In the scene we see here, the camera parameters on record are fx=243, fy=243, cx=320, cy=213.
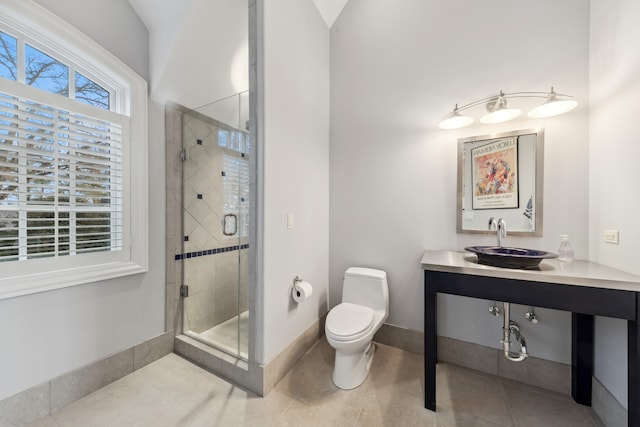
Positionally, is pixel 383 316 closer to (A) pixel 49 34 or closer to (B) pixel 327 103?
(B) pixel 327 103

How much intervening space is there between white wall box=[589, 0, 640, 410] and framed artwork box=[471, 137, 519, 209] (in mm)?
404

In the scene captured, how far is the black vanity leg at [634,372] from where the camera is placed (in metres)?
1.06

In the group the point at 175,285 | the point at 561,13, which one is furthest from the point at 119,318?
the point at 561,13

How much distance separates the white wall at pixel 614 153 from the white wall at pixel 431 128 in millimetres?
80

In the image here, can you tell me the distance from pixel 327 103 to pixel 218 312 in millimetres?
2270

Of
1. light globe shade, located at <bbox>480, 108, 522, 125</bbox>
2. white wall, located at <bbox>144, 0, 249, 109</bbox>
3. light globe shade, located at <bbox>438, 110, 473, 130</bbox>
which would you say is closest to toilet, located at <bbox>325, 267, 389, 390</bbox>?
light globe shade, located at <bbox>438, 110, 473, 130</bbox>

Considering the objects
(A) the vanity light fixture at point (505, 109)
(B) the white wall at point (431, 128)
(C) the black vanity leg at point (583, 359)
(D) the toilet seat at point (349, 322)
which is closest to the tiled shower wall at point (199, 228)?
(D) the toilet seat at point (349, 322)

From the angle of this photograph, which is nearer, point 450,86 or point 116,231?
point 116,231

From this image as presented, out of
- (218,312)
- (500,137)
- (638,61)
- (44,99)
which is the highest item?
(638,61)

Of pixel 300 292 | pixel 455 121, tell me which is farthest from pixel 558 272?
pixel 300 292

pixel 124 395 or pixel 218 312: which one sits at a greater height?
pixel 218 312

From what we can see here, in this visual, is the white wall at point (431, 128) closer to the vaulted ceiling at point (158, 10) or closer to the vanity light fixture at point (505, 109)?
the vanity light fixture at point (505, 109)

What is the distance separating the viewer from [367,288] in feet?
6.72

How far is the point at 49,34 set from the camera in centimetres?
146
